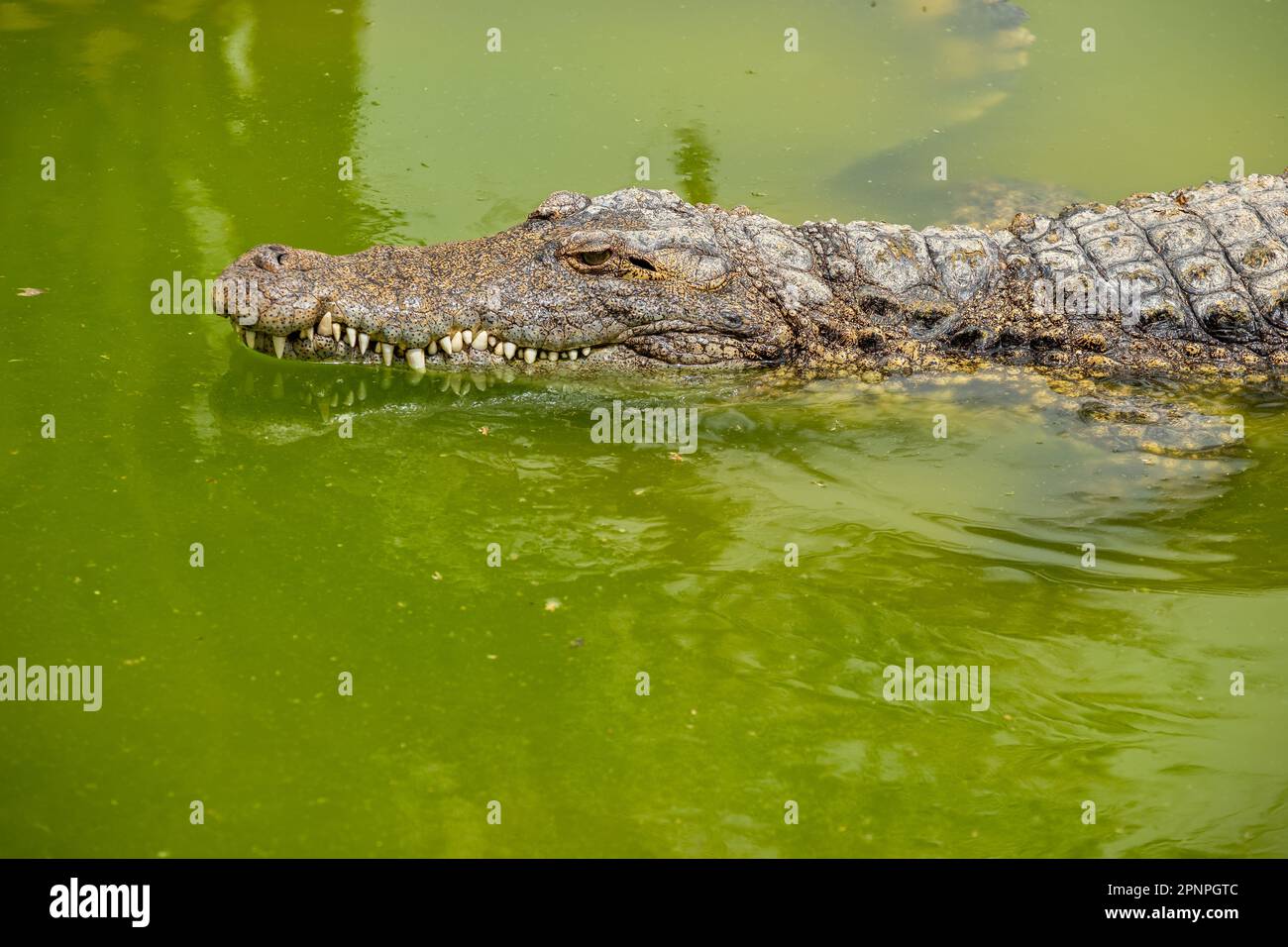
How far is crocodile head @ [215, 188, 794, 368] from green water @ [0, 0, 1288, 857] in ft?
0.74

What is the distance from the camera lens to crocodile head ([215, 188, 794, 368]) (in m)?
6.43

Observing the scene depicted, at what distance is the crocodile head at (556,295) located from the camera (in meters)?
6.43

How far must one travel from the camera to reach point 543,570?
542 centimetres

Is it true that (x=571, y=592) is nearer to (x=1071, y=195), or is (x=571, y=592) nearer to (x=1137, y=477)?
(x=1137, y=477)

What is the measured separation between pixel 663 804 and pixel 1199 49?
31.9 feet
